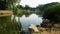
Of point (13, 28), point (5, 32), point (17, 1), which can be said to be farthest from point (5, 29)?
point (17, 1)

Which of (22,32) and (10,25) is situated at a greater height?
(10,25)

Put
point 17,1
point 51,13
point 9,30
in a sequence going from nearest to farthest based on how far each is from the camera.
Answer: point 9,30, point 17,1, point 51,13

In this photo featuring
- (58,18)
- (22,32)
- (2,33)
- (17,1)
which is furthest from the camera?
(58,18)

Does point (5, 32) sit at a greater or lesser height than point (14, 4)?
lesser

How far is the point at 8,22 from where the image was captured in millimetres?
5922

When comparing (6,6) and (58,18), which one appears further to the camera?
→ (58,18)

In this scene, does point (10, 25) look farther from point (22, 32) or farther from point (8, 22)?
point (22, 32)

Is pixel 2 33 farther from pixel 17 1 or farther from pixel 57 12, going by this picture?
pixel 57 12

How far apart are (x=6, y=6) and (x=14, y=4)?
51 centimetres

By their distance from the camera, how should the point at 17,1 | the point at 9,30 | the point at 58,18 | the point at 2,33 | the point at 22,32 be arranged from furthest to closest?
1. the point at 58,18
2. the point at 17,1
3. the point at 22,32
4. the point at 9,30
5. the point at 2,33

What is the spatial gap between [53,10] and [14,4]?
8.92 ft

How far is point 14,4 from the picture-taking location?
924cm

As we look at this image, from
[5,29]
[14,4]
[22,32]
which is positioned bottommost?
[22,32]

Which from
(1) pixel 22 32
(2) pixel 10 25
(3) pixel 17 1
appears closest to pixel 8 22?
(2) pixel 10 25
